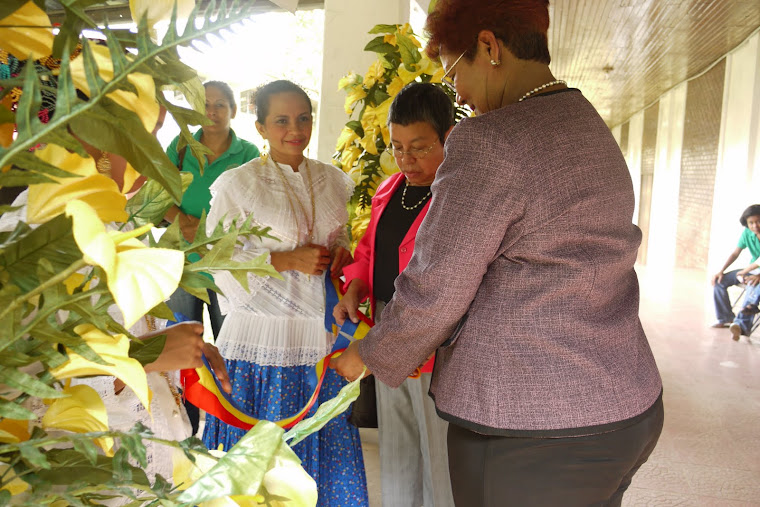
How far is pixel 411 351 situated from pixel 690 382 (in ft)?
13.9

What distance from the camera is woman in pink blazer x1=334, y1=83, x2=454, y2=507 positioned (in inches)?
81.3

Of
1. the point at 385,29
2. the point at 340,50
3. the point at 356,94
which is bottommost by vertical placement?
the point at 356,94

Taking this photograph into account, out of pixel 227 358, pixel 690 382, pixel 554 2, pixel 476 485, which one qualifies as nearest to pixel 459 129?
pixel 476 485

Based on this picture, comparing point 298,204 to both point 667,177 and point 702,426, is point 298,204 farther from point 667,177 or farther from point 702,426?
point 667,177

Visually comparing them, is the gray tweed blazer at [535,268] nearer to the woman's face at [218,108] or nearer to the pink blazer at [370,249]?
the pink blazer at [370,249]

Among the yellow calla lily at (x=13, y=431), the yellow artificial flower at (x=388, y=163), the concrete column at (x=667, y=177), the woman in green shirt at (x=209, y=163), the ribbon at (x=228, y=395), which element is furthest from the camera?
the concrete column at (x=667, y=177)

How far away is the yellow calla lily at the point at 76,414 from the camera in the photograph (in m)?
0.42

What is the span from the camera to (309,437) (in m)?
2.23

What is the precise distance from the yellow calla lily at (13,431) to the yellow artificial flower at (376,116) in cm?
194

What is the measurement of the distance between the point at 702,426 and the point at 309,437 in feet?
9.11

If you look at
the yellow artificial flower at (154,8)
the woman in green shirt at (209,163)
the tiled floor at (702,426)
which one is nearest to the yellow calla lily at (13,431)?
the yellow artificial flower at (154,8)

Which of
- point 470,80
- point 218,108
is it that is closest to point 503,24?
point 470,80

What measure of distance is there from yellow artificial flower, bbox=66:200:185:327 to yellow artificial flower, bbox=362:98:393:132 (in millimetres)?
1993

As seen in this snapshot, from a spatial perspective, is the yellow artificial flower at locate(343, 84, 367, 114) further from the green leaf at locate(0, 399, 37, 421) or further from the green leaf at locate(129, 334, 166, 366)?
the green leaf at locate(0, 399, 37, 421)
